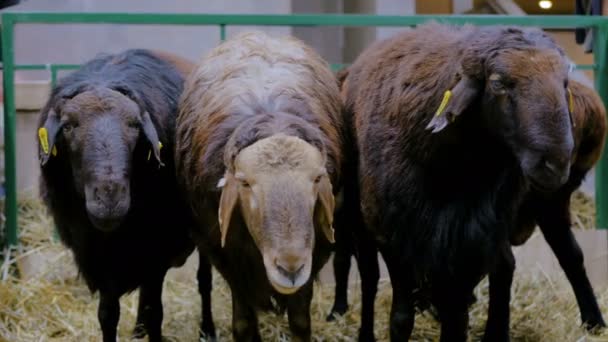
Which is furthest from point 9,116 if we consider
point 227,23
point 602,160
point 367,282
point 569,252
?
point 602,160

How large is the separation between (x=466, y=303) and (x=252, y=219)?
Answer: 1673 millimetres

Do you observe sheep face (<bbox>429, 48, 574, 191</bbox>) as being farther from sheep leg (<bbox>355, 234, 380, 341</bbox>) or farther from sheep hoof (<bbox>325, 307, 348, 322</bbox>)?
sheep hoof (<bbox>325, 307, 348, 322</bbox>)

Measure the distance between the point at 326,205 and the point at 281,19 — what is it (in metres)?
3.42

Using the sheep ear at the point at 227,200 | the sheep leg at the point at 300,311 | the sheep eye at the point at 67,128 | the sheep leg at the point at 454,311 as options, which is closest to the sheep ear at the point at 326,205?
the sheep ear at the point at 227,200

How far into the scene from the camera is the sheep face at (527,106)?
Answer: 4.47m

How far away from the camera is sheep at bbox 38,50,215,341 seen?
17.2 feet

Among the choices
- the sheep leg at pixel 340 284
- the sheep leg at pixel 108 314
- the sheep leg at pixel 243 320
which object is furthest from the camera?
the sheep leg at pixel 340 284

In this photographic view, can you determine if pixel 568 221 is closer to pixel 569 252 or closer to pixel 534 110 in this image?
pixel 569 252

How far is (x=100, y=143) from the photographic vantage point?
5.25m

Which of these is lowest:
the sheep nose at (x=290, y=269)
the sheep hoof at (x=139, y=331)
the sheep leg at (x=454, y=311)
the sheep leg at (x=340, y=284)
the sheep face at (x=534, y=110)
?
the sheep hoof at (x=139, y=331)

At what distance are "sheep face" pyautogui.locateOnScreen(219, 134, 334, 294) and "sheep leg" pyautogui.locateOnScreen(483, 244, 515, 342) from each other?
1.87 meters

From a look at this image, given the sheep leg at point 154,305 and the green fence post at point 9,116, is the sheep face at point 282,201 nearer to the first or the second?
the sheep leg at point 154,305

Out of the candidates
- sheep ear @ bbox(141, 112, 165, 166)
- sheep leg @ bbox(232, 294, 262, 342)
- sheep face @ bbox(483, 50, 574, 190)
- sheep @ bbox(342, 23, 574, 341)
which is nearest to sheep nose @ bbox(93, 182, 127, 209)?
sheep ear @ bbox(141, 112, 165, 166)

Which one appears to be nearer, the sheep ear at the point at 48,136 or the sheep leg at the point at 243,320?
the sheep leg at the point at 243,320
